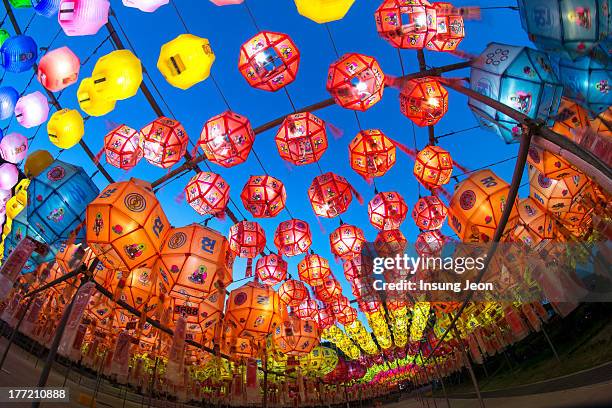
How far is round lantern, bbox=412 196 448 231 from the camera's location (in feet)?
23.1

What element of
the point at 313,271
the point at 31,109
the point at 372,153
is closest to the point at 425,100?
the point at 372,153

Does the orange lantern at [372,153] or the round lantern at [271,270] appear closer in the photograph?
the orange lantern at [372,153]

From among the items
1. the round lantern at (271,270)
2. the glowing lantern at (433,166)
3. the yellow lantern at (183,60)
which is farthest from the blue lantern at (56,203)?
the glowing lantern at (433,166)

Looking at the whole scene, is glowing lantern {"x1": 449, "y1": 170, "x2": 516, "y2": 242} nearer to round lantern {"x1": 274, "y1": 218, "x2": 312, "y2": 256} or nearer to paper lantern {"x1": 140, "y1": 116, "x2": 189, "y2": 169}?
round lantern {"x1": 274, "y1": 218, "x2": 312, "y2": 256}

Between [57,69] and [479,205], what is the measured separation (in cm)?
668

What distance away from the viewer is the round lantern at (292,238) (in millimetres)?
7090

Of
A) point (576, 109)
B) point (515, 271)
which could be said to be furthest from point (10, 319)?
point (576, 109)

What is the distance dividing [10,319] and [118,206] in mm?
5368

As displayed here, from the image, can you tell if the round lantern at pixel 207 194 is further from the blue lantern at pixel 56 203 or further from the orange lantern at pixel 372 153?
the orange lantern at pixel 372 153

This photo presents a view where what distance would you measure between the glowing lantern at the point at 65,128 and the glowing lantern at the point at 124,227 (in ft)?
4.71

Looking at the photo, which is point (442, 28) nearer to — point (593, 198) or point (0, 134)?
point (593, 198)

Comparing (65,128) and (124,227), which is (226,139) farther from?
(65,128)

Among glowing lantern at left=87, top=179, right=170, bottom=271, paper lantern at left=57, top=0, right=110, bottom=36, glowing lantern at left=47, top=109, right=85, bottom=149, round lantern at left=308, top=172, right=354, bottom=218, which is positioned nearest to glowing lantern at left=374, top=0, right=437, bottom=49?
round lantern at left=308, top=172, right=354, bottom=218

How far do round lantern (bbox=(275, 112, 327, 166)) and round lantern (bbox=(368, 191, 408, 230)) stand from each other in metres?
1.96
